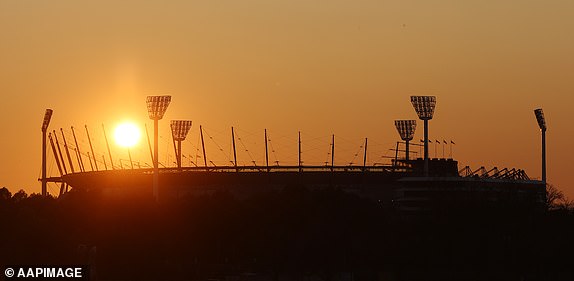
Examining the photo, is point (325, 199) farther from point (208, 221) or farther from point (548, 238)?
point (548, 238)

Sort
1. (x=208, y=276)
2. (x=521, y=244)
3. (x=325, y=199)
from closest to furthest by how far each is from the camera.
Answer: (x=208, y=276), (x=521, y=244), (x=325, y=199)

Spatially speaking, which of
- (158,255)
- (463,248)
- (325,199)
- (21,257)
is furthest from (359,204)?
(21,257)

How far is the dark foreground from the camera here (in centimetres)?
14375

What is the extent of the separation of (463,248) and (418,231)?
10.8m

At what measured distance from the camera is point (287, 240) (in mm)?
150625

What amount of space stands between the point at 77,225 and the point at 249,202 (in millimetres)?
22215

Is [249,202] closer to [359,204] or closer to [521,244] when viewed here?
[359,204]

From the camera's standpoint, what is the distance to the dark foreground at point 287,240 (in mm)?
143750

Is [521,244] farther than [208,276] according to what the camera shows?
Yes

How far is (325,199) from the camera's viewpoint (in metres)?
162

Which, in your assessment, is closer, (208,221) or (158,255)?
(158,255)

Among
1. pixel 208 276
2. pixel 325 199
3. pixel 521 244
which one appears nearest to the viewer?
pixel 208 276

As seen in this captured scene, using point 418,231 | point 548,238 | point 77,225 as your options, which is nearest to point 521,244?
point 548,238

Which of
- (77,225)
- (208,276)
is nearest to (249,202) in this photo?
(77,225)
